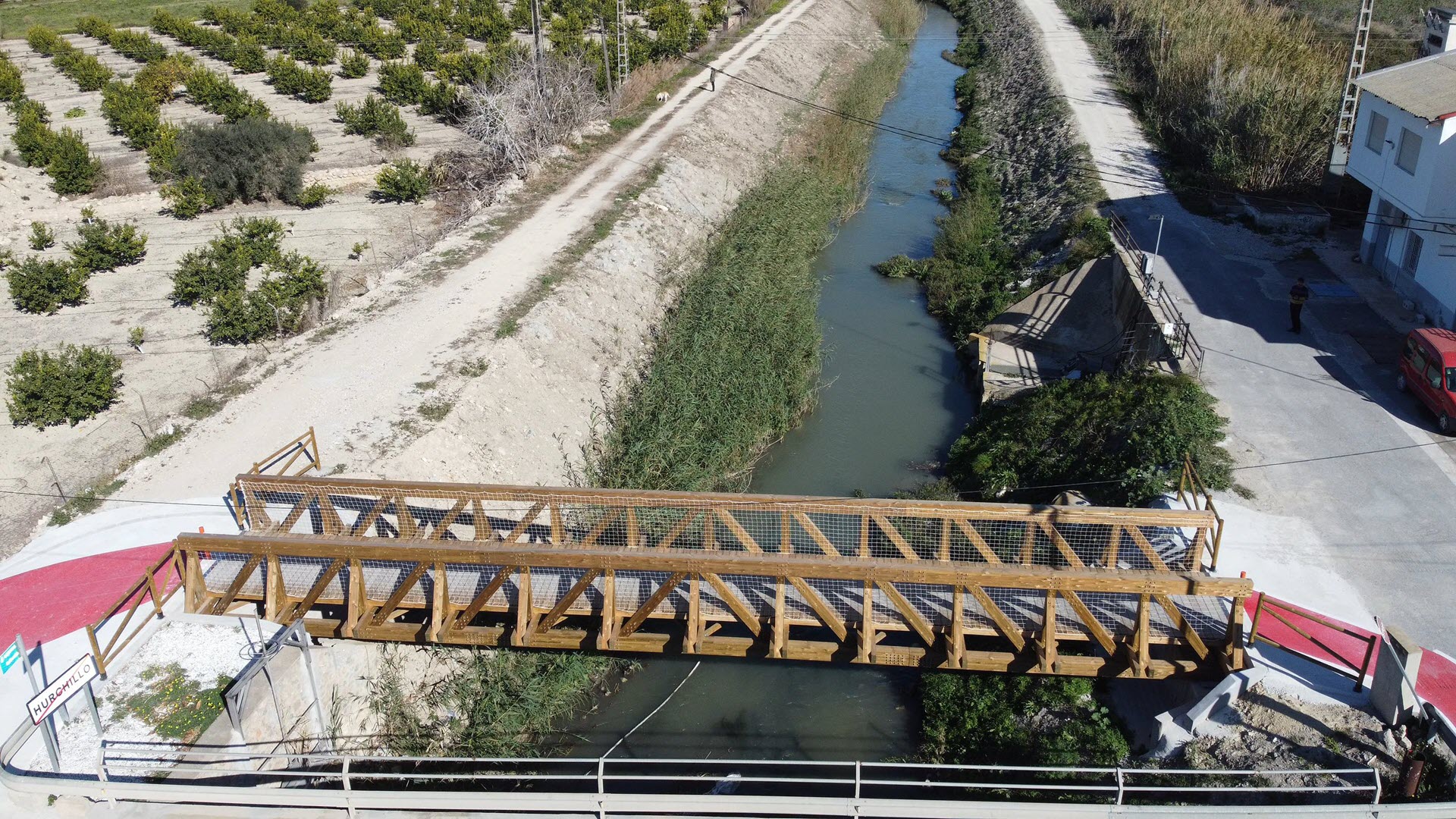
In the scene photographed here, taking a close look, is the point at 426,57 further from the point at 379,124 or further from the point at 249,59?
the point at 379,124

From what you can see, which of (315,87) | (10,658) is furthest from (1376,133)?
(315,87)

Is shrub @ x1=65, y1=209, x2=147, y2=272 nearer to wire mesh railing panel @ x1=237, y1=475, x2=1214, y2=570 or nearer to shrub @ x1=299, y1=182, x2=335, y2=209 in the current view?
shrub @ x1=299, y1=182, x2=335, y2=209

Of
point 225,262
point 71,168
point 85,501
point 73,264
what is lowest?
point 85,501

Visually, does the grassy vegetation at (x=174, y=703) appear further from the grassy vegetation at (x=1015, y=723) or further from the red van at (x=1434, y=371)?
the red van at (x=1434, y=371)

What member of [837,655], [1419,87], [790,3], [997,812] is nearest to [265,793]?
[837,655]

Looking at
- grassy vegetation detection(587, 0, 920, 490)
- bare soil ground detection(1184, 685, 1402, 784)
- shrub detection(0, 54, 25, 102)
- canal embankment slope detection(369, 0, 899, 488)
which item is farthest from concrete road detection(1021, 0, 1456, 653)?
shrub detection(0, 54, 25, 102)

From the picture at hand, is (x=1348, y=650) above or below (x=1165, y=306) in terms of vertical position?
below

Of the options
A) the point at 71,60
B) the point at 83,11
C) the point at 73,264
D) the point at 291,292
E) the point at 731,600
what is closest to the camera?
the point at 731,600

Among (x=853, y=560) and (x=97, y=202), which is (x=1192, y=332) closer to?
(x=853, y=560)

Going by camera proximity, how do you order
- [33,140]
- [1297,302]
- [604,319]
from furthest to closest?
[33,140]
[604,319]
[1297,302]
